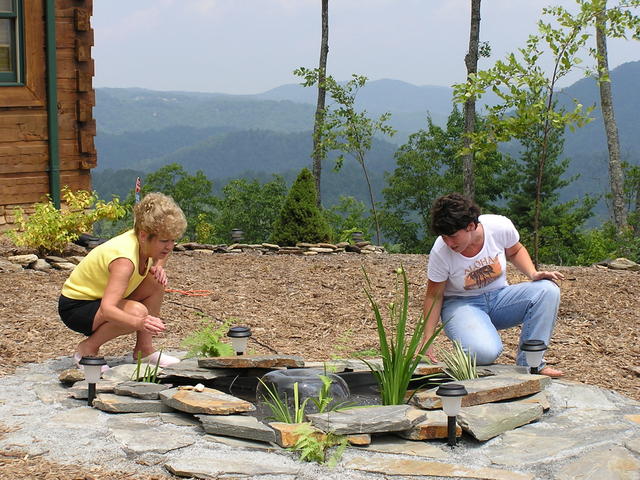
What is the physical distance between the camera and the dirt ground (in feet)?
17.8

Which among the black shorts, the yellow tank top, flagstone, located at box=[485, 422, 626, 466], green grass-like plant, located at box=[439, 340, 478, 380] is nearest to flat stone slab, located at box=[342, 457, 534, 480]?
flagstone, located at box=[485, 422, 626, 466]

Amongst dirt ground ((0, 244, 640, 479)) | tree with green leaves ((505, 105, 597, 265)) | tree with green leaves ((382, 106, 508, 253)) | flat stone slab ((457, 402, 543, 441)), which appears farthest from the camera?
tree with green leaves ((382, 106, 508, 253))

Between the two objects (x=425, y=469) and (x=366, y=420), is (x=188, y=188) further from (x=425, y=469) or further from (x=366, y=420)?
(x=425, y=469)

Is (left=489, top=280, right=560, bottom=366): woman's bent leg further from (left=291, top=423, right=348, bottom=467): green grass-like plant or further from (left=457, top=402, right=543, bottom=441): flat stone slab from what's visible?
(left=291, top=423, right=348, bottom=467): green grass-like plant

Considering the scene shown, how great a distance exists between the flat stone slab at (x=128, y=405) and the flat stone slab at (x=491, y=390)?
3.81ft

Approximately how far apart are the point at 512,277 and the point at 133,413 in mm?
5093

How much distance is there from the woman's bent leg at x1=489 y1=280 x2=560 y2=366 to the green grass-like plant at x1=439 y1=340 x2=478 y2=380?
0.39m

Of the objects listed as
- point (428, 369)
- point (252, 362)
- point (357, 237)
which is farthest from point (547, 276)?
point (357, 237)

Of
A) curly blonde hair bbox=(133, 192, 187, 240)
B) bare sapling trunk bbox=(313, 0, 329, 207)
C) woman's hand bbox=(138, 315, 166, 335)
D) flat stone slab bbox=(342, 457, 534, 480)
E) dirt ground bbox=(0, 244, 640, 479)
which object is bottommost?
dirt ground bbox=(0, 244, 640, 479)

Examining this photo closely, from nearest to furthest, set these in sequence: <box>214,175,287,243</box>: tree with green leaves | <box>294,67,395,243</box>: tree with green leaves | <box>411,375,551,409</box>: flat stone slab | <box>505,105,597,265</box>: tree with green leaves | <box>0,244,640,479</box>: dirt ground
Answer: <box>411,375,551,409</box>: flat stone slab
<box>0,244,640,479</box>: dirt ground
<box>294,67,395,243</box>: tree with green leaves
<box>505,105,597,265</box>: tree with green leaves
<box>214,175,287,243</box>: tree with green leaves

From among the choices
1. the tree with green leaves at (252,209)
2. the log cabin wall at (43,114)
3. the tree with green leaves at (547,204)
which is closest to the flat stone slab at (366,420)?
the log cabin wall at (43,114)

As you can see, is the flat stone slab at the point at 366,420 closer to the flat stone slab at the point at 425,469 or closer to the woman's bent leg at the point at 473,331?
the flat stone slab at the point at 425,469

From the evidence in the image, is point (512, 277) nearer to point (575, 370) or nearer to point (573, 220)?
point (575, 370)

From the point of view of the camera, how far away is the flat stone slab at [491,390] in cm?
386
